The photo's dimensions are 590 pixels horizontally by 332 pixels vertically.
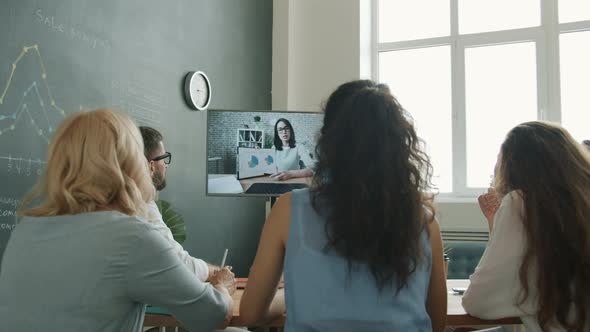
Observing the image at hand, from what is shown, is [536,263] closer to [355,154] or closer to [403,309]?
[403,309]

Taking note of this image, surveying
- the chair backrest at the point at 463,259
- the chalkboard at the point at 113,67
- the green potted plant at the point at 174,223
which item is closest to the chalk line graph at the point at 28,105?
the chalkboard at the point at 113,67

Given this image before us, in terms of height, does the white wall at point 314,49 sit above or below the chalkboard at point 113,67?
above

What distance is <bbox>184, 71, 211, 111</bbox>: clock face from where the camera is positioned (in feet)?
11.6

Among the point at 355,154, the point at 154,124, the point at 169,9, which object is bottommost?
the point at 355,154

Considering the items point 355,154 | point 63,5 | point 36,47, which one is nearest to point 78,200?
point 355,154

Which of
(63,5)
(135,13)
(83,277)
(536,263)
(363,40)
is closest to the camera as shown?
(83,277)

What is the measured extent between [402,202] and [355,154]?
6.1 inches

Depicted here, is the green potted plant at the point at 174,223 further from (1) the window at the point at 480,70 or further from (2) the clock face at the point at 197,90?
(1) the window at the point at 480,70

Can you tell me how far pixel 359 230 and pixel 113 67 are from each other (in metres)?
2.08

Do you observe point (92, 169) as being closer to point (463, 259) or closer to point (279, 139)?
point (279, 139)

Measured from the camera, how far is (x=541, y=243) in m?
1.46

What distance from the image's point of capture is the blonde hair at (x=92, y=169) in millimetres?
1221

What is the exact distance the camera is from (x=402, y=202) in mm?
1214

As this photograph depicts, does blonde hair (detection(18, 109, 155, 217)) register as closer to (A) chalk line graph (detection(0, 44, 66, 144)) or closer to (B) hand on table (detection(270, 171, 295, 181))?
(A) chalk line graph (detection(0, 44, 66, 144))
